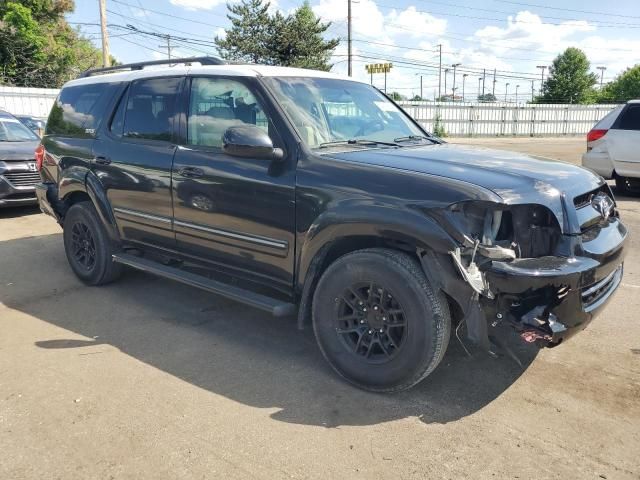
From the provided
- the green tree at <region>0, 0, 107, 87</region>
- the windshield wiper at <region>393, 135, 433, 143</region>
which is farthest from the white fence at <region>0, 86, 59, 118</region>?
the windshield wiper at <region>393, 135, 433, 143</region>

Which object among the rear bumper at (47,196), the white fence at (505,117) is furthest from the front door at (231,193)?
the white fence at (505,117)

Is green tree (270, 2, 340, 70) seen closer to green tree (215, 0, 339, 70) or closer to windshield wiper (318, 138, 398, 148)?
green tree (215, 0, 339, 70)

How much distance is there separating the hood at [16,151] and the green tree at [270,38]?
33420 millimetres

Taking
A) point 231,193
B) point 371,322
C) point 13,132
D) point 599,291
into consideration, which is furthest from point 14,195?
point 599,291

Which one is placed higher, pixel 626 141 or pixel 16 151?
pixel 626 141

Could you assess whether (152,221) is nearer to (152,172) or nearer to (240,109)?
(152,172)

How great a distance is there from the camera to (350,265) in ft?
10.9

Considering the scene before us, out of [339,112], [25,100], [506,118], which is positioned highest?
[25,100]

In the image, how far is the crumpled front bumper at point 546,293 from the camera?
2.81 meters

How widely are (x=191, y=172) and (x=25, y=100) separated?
24.8 meters

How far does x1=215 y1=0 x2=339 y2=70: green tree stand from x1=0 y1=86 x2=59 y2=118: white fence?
18.1 metres

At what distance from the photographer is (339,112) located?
420 cm

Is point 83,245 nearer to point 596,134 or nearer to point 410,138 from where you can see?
point 410,138

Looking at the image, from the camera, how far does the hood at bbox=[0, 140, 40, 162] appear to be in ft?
29.8
